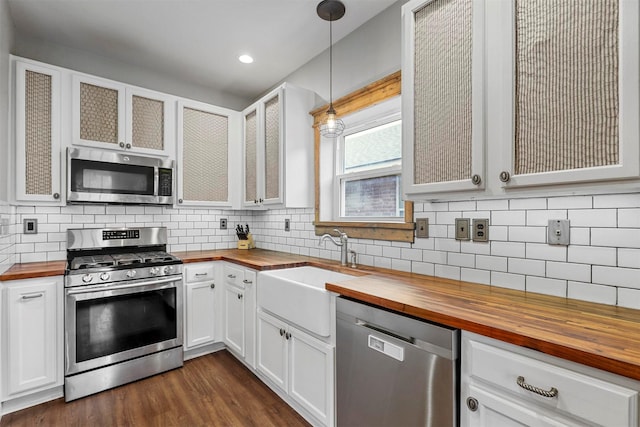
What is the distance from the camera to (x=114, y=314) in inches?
91.8

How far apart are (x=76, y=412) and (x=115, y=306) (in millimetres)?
664

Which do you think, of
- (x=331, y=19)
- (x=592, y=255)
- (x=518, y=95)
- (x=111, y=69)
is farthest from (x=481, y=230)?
(x=111, y=69)

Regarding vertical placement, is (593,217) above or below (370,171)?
below

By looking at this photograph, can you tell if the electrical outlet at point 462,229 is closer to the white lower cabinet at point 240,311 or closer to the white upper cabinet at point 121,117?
the white lower cabinet at point 240,311

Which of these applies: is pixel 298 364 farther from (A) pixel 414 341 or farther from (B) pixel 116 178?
(B) pixel 116 178

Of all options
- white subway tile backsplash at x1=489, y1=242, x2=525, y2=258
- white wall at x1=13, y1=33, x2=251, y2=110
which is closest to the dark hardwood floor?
white subway tile backsplash at x1=489, y1=242, x2=525, y2=258

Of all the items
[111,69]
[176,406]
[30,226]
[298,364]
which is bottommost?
[176,406]

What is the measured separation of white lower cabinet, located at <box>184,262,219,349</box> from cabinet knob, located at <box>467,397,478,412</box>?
2.24m

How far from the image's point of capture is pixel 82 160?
97.0 inches

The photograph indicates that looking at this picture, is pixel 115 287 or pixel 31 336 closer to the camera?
A: pixel 31 336

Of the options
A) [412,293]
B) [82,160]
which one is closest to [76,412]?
[82,160]

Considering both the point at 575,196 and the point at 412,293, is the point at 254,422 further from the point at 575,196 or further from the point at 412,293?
the point at 575,196

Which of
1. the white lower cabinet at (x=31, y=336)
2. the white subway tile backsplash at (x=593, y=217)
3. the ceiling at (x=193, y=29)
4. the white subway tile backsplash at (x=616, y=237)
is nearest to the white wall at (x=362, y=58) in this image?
the ceiling at (x=193, y=29)

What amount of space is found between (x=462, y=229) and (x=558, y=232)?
44cm
